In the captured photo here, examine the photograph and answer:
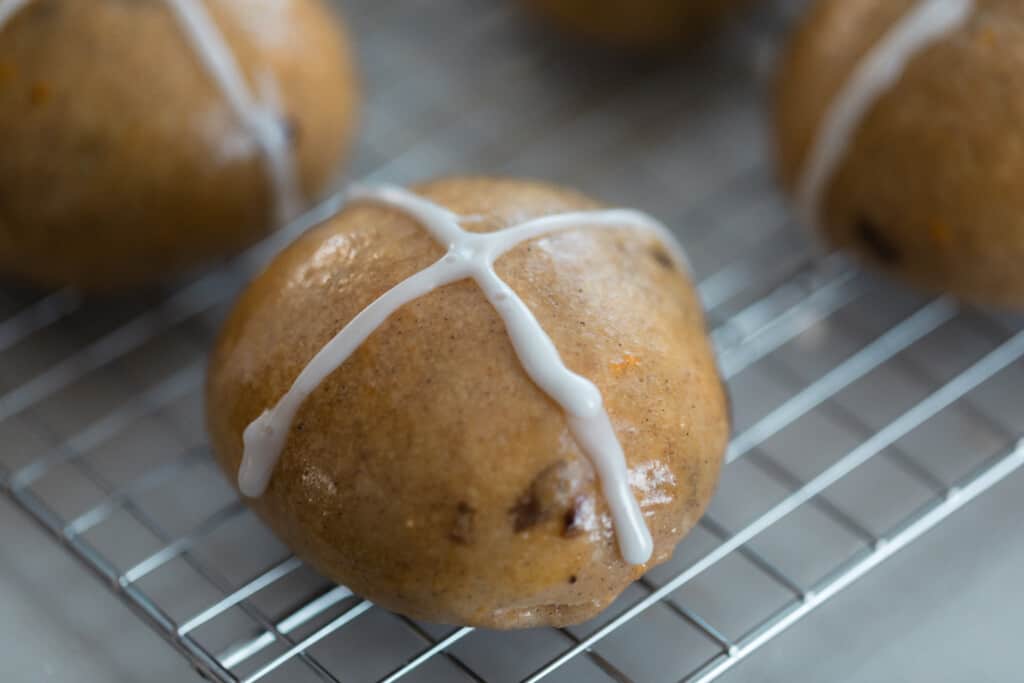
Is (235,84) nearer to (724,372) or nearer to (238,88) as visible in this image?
(238,88)

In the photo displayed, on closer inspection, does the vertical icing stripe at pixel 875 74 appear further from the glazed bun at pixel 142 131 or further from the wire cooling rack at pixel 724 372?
the glazed bun at pixel 142 131

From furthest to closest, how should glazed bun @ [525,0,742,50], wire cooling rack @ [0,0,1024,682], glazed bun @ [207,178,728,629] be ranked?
glazed bun @ [525,0,742,50] < wire cooling rack @ [0,0,1024,682] < glazed bun @ [207,178,728,629]

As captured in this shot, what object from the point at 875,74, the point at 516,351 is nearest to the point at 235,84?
the point at 516,351

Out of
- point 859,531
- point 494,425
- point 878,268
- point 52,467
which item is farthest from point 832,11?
point 52,467

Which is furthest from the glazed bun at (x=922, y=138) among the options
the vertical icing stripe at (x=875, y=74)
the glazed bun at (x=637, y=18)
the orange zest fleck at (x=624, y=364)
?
the orange zest fleck at (x=624, y=364)

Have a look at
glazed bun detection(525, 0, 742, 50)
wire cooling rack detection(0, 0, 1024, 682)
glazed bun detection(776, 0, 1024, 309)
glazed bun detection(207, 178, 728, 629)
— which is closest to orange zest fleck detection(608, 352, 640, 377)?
glazed bun detection(207, 178, 728, 629)

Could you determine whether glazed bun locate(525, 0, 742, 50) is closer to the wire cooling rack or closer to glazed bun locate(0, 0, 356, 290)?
the wire cooling rack

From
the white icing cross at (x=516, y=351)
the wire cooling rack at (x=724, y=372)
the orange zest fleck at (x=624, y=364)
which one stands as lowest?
the wire cooling rack at (x=724, y=372)
